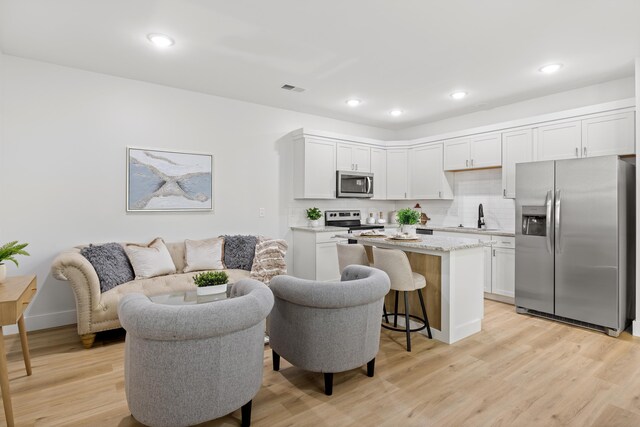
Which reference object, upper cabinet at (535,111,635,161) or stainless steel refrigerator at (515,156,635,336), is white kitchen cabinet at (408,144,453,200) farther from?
stainless steel refrigerator at (515,156,635,336)

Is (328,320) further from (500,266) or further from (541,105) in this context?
(541,105)

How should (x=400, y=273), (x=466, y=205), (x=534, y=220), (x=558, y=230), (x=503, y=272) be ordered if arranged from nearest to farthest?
(x=400, y=273) → (x=558, y=230) → (x=534, y=220) → (x=503, y=272) → (x=466, y=205)

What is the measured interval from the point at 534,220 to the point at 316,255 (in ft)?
8.70

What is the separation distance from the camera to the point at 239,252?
417cm

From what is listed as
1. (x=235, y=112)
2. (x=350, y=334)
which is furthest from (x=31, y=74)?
(x=350, y=334)

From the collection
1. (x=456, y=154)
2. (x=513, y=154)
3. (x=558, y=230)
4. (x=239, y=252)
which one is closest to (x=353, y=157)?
(x=456, y=154)

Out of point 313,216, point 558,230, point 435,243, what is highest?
point 313,216

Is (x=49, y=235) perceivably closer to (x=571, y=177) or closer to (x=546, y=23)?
(x=546, y=23)

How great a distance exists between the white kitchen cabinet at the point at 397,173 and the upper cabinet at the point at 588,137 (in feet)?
6.72

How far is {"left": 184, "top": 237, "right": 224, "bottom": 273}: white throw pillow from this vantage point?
153 inches

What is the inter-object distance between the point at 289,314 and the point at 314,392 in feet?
1.77

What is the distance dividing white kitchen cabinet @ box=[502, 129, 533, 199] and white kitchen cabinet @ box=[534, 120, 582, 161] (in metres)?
0.10

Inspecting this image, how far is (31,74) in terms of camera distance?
11.2 ft

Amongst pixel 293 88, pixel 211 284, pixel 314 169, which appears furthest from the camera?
pixel 314 169
